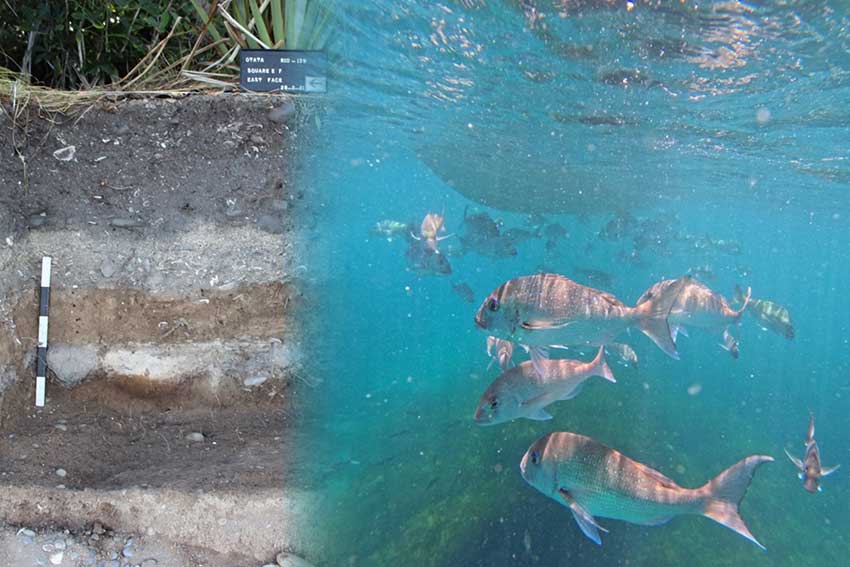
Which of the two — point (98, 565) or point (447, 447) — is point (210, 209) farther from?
point (447, 447)

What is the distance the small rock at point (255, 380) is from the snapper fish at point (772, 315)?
15.0ft

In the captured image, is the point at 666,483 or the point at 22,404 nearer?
the point at 666,483

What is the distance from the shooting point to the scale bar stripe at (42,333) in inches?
170

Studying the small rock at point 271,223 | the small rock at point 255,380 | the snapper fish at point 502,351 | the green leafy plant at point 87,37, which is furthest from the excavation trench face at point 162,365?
the green leafy plant at point 87,37

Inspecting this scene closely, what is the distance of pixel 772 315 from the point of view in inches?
210

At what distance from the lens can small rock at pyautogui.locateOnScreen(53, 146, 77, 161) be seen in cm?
419

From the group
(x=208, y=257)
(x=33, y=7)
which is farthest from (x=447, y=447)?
(x=33, y=7)

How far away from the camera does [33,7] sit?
4.44 metres

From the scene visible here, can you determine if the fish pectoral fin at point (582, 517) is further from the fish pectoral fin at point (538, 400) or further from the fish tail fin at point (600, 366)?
the fish tail fin at point (600, 366)

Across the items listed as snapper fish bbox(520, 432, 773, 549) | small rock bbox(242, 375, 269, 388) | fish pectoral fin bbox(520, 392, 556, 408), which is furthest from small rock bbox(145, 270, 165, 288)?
snapper fish bbox(520, 432, 773, 549)

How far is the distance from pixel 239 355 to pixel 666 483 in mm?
3206

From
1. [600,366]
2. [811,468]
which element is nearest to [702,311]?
[811,468]

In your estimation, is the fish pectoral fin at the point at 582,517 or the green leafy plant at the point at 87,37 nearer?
the fish pectoral fin at the point at 582,517

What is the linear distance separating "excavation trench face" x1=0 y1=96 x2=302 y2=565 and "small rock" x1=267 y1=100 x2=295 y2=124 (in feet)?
0.14
